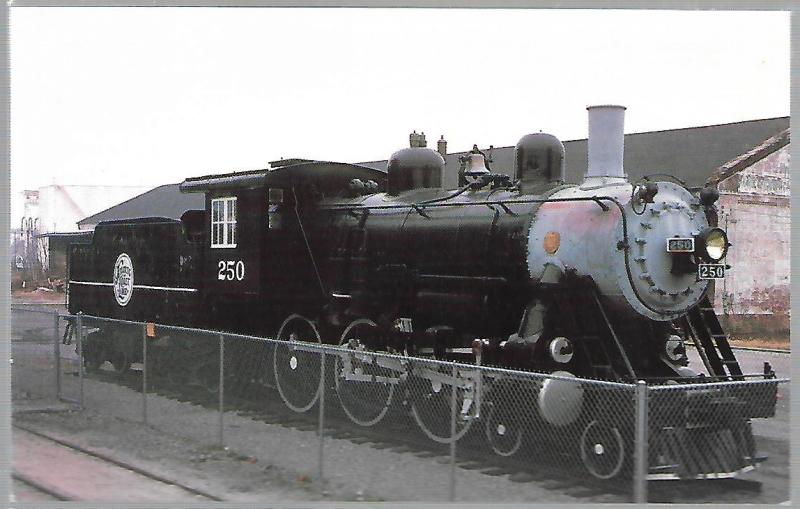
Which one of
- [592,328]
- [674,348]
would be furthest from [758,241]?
[592,328]

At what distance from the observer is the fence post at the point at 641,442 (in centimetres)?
623

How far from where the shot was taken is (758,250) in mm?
9250

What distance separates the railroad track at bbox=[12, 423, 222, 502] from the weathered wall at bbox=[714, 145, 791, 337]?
5.54 metres

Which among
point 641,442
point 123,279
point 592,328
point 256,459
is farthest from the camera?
point 123,279

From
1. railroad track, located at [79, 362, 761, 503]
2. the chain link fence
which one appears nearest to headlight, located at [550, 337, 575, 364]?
the chain link fence

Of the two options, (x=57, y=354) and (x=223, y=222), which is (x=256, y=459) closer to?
(x=57, y=354)

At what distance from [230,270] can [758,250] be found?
6.30 meters

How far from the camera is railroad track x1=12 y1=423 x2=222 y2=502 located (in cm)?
764

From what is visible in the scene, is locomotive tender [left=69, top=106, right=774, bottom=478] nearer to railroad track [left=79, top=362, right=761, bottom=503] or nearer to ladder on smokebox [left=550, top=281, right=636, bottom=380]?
ladder on smokebox [left=550, top=281, right=636, bottom=380]

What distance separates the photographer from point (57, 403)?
11078mm

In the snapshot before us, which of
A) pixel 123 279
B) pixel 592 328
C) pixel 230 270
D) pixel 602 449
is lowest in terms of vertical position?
pixel 602 449

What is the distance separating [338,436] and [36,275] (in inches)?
232

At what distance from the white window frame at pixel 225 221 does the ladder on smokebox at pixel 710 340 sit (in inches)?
227

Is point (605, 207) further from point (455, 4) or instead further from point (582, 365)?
point (455, 4)
